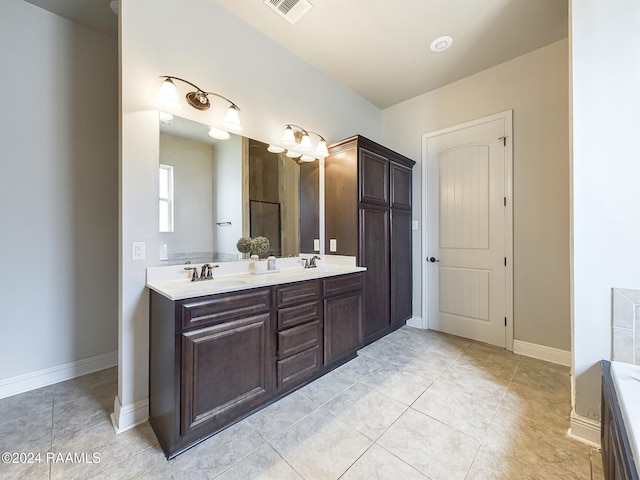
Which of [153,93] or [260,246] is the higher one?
[153,93]

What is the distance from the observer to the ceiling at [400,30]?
2.02 meters

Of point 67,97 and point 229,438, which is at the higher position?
point 67,97

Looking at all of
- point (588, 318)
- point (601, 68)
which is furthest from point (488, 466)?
point (601, 68)

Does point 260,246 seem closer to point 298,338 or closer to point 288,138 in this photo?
point 298,338

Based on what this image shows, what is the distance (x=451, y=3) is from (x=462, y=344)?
3.16m

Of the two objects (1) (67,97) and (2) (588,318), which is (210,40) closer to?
(1) (67,97)

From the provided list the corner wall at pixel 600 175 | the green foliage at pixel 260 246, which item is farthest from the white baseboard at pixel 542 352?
the green foliage at pixel 260 246

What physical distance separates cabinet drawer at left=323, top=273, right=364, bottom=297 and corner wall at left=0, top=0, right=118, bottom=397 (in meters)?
1.99

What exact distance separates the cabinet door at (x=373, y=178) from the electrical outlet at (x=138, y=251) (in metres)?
1.86

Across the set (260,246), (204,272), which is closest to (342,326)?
(260,246)

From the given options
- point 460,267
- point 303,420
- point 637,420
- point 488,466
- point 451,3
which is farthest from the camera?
point 460,267

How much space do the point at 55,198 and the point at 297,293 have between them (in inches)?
84.0

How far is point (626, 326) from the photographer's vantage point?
140cm

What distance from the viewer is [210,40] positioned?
6.62 ft
